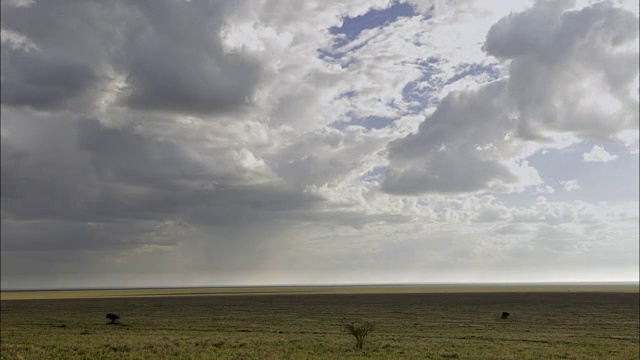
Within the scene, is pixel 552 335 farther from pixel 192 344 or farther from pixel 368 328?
pixel 192 344

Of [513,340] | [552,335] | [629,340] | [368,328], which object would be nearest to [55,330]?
[368,328]

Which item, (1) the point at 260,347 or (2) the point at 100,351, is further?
(1) the point at 260,347

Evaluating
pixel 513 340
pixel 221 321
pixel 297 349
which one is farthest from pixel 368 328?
pixel 221 321

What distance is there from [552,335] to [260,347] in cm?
2137

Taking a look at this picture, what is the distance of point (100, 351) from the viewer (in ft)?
94.0

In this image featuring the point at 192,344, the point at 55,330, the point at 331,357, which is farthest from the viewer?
the point at 55,330

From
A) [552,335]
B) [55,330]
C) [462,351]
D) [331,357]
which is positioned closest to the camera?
[331,357]

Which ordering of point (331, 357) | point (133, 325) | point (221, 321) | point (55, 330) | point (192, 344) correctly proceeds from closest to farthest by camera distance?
point (331, 357)
point (192, 344)
point (55, 330)
point (133, 325)
point (221, 321)

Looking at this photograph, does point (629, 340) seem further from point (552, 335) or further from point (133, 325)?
point (133, 325)

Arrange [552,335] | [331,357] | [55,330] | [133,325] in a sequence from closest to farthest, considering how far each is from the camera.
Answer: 1. [331,357]
2. [552,335]
3. [55,330]
4. [133,325]

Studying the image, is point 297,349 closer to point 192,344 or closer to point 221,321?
point 192,344

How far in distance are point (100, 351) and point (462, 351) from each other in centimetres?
1931

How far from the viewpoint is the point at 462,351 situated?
29.4 meters

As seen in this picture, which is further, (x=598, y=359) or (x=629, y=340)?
(x=629, y=340)
